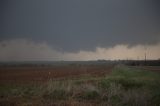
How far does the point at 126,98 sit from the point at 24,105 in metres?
5.24

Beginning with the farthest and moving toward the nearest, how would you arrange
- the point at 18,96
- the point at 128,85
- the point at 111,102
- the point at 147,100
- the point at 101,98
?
the point at 128,85, the point at 18,96, the point at 101,98, the point at 111,102, the point at 147,100

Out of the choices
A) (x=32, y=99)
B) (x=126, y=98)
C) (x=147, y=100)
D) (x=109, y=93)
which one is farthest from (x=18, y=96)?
(x=147, y=100)

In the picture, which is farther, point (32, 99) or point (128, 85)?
point (128, 85)

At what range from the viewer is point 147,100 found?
12.0 meters

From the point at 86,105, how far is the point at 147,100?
3.03 meters

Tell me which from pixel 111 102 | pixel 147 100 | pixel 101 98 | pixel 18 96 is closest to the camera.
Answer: pixel 147 100

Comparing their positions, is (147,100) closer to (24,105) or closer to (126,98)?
(126,98)

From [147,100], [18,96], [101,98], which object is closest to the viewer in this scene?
[147,100]

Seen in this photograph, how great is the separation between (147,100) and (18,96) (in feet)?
25.4

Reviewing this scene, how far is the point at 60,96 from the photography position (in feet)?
48.0

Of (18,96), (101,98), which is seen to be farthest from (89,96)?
(18,96)

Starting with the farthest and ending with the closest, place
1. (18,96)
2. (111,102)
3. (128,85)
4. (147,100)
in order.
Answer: (128,85), (18,96), (111,102), (147,100)

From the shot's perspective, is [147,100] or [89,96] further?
[89,96]

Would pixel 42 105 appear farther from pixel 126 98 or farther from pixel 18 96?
pixel 126 98
